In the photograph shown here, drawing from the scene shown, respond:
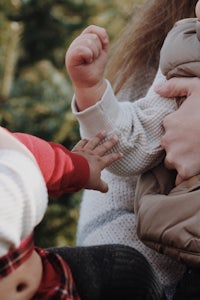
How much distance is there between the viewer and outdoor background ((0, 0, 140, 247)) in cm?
182

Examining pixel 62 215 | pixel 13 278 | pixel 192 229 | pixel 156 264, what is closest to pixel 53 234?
pixel 62 215

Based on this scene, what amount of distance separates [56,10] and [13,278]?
1.40 m

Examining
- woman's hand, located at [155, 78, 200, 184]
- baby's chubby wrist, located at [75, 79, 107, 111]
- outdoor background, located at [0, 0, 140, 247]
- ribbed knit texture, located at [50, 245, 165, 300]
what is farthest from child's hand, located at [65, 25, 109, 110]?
outdoor background, located at [0, 0, 140, 247]

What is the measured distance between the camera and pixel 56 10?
2.05m

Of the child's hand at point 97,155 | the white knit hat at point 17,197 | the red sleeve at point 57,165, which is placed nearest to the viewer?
the white knit hat at point 17,197

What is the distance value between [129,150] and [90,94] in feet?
0.31

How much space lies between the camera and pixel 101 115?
1.02 m

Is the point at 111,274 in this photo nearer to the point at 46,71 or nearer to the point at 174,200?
the point at 174,200

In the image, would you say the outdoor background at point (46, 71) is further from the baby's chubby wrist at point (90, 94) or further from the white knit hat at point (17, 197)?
the white knit hat at point (17, 197)

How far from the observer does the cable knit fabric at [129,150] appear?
1028 millimetres

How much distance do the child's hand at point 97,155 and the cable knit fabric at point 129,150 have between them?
2cm

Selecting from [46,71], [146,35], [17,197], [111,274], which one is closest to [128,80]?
[146,35]

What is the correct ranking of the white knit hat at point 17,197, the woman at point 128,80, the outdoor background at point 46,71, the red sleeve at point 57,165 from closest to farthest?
1. the white knit hat at point 17,197
2. the red sleeve at point 57,165
3. the woman at point 128,80
4. the outdoor background at point 46,71

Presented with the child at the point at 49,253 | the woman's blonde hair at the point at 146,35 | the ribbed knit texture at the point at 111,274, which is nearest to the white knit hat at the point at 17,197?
the child at the point at 49,253
